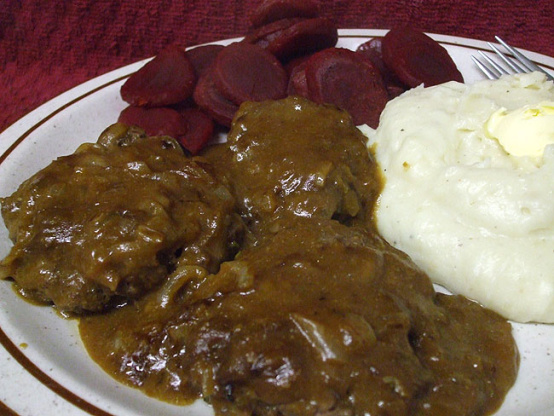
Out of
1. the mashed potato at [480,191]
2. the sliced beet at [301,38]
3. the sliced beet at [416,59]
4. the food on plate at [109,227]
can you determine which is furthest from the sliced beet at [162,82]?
the mashed potato at [480,191]

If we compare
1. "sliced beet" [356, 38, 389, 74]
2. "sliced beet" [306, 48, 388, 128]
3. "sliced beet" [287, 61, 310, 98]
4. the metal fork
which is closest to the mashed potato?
"sliced beet" [306, 48, 388, 128]

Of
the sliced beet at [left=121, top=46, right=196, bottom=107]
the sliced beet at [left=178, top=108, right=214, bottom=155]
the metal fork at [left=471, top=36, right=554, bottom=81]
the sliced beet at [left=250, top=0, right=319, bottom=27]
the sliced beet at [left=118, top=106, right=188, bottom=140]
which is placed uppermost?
the sliced beet at [left=250, top=0, right=319, bottom=27]

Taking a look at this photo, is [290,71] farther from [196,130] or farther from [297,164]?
[297,164]

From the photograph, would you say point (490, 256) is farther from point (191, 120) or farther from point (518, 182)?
point (191, 120)

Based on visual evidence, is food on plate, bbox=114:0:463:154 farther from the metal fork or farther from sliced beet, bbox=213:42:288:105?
the metal fork

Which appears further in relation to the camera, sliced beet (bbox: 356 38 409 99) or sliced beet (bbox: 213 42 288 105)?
sliced beet (bbox: 356 38 409 99)
